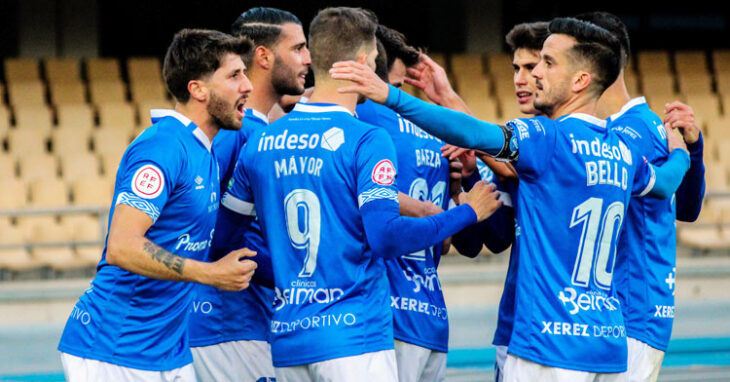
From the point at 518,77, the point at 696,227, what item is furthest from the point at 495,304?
the point at 518,77

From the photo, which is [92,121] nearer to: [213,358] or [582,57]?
[213,358]

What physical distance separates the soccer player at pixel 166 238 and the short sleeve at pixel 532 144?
971mm

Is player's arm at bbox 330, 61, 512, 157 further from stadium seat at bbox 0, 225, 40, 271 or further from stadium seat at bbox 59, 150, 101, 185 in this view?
stadium seat at bbox 59, 150, 101, 185

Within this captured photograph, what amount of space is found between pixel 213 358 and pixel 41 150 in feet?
24.1

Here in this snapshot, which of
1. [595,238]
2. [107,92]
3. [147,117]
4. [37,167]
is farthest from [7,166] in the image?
[595,238]

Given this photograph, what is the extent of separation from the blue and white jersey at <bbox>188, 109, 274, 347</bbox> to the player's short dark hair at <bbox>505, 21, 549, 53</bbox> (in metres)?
1.19

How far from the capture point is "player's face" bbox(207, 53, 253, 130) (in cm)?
359

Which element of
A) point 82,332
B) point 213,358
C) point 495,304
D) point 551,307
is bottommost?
point 495,304

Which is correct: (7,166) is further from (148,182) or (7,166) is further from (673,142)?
(673,142)

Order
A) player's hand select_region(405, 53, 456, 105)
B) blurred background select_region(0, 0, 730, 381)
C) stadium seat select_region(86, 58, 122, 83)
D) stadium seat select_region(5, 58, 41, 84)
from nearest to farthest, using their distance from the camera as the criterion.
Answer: player's hand select_region(405, 53, 456, 105)
blurred background select_region(0, 0, 730, 381)
stadium seat select_region(5, 58, 41, 84)
stadium seat select_region(86, 58, 122, 83)

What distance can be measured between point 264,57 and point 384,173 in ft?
4.14

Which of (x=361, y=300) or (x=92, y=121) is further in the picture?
(x=92, y=121)

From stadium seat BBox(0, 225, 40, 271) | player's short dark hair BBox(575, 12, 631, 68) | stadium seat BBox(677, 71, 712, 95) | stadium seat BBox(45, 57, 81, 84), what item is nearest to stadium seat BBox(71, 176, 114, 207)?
stadium seat BBox(0, 225, 40, 271)

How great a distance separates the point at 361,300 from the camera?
3354 millimetres
